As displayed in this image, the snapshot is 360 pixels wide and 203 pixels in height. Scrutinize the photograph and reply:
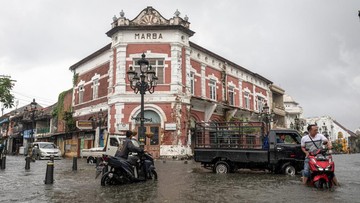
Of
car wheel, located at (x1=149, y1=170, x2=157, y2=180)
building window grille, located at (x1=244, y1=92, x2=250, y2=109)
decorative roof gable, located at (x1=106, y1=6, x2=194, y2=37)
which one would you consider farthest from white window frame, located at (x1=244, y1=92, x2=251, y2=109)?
car wheel, located at (x1=149, y1=170, x2=157, y2=180)

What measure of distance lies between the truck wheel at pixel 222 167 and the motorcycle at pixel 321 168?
4625mm

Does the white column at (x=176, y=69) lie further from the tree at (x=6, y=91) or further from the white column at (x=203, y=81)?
the tree at (x=6, y=91)

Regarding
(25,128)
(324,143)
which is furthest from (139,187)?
(25,128)

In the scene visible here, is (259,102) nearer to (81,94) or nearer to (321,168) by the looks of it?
(81,94)

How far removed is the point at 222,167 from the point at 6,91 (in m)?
13.2

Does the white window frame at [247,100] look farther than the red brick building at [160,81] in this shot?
Yes

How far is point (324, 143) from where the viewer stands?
909 centimetres

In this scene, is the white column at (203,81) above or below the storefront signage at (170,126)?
above

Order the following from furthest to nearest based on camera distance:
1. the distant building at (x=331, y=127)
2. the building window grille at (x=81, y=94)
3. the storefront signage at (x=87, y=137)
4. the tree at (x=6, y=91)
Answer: the distant building at (x=331, y=127) < the building window grille at (x=81, y=94) < the storefront signage at (x=87, y=137) < the tree at (x=6, y=91)

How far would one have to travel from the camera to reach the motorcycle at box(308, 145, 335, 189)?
8.55 m

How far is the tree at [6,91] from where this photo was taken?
18.4m

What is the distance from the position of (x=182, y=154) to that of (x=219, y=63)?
12.4 meters

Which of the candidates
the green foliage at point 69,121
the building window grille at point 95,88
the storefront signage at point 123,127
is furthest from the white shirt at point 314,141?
the green foliage at point 69,121

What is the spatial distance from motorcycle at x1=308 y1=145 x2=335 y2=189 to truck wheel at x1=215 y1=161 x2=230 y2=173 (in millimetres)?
4625
